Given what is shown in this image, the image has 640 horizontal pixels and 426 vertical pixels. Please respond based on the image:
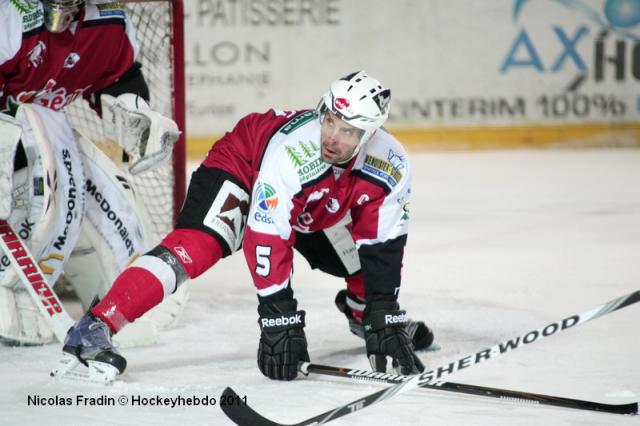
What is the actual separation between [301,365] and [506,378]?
533 millimetres

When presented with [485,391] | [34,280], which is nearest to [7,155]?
[34,280]

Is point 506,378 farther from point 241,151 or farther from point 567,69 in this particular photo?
point 567,69

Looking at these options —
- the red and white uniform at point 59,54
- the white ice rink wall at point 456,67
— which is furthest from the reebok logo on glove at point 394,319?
the white ice rink wall at point 456,67

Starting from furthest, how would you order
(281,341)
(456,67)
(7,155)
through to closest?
(456,67), (7,155), (281,341)

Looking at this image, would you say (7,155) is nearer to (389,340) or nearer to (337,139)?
(337,139)

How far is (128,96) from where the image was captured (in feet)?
11.7

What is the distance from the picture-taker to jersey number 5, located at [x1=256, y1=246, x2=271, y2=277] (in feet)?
9.55

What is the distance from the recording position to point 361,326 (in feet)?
11.0

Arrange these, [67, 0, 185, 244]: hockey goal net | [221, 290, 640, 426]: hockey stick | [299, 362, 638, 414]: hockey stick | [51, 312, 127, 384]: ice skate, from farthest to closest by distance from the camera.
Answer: [67, 0, 185, 244]: hockey goal net → [51, 312, 127, 384]: ice skate → [299, 362, 638, 414]: hockey stick → [221, 290, 640, 426]: hockey stick

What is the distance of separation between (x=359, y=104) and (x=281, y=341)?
646 millimetres

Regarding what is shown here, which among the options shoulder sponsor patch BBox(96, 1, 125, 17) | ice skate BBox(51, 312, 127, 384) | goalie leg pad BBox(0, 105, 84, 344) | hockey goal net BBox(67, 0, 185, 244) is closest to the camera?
ice skate BBox(51, 312, 127, 384)

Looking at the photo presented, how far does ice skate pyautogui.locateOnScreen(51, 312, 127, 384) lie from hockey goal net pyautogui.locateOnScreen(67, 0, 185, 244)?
1140mm

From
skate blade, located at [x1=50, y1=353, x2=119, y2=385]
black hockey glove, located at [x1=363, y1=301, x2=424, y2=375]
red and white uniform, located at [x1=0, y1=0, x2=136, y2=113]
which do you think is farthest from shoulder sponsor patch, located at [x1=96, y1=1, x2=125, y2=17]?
black hockey glove, located at [x1=363, y1=301, x2=424, y2=375]

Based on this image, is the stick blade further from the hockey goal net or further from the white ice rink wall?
the white ice rink wall
